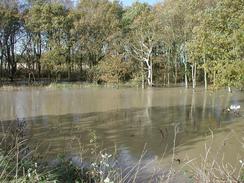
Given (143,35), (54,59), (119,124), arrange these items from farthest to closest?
(54,59) < (143,35) < (119,124)

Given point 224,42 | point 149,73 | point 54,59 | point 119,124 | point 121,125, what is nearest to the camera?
point 224,42

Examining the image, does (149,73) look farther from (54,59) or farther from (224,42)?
(224,42)

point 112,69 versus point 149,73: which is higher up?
point 112,69

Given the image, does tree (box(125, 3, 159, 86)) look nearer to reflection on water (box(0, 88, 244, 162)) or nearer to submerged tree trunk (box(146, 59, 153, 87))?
submerged tree trunk (box(146, 59, 153, 87))

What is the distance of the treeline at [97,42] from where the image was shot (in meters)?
47.5

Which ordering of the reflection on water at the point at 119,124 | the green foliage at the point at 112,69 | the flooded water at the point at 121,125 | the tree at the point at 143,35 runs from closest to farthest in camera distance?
the flooded water at the point at 121,125 < the reflection on water at the point at 119,124 < the tree at the point at 143,35 < the green foliage at the point at 112,69

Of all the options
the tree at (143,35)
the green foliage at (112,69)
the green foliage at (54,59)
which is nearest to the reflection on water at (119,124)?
the tree at (143,35)

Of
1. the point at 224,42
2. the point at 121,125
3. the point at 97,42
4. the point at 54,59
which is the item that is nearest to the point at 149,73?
the point at 97,42

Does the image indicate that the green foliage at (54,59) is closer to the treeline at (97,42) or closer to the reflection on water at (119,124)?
the treeline at (97,42)

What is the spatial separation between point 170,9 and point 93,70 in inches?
487

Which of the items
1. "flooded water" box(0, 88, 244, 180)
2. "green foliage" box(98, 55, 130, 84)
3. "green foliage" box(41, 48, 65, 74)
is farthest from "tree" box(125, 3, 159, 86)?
"flooded water" box(0, 88, 244, 180)

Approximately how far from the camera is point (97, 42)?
53.6 meters

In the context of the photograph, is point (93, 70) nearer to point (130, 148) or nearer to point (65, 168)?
point (130, 148)

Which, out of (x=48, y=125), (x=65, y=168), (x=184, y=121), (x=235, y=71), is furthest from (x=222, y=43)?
(x=65, y=168)
